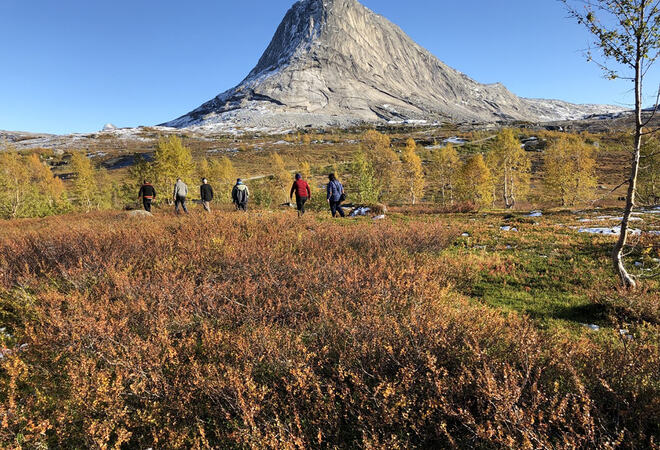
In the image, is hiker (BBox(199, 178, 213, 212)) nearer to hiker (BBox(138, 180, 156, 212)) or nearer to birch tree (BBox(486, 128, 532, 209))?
hiker (BBox(138, 180, 156, 212))

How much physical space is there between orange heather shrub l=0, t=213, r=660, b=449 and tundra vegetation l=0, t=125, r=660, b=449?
0.03 meters

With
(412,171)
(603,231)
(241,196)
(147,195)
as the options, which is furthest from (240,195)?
(412,171)

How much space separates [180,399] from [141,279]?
3367mm

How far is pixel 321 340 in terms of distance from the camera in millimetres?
3910

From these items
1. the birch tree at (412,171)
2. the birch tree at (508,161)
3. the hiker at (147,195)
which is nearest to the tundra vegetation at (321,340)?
the hiker at (147,195)

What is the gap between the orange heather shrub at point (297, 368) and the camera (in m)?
2.62

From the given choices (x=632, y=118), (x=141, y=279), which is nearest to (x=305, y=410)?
(x=141, y=279)

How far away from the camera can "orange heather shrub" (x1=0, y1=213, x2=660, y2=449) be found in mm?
2623

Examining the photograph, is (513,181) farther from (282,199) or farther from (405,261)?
(405,261)

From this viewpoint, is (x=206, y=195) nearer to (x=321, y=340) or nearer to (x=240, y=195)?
(x=240, y=195)

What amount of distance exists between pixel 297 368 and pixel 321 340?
34.7 inches

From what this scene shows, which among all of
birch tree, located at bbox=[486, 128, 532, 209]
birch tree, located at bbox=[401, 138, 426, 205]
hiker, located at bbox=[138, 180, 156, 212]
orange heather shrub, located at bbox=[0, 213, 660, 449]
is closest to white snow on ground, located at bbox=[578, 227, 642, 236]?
orange heather shrub, located at bbox=[0, 213, 660, 449]

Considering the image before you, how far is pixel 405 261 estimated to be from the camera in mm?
7270

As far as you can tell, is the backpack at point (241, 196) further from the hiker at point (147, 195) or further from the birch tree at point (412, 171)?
the birch tree at point (412, 171)
